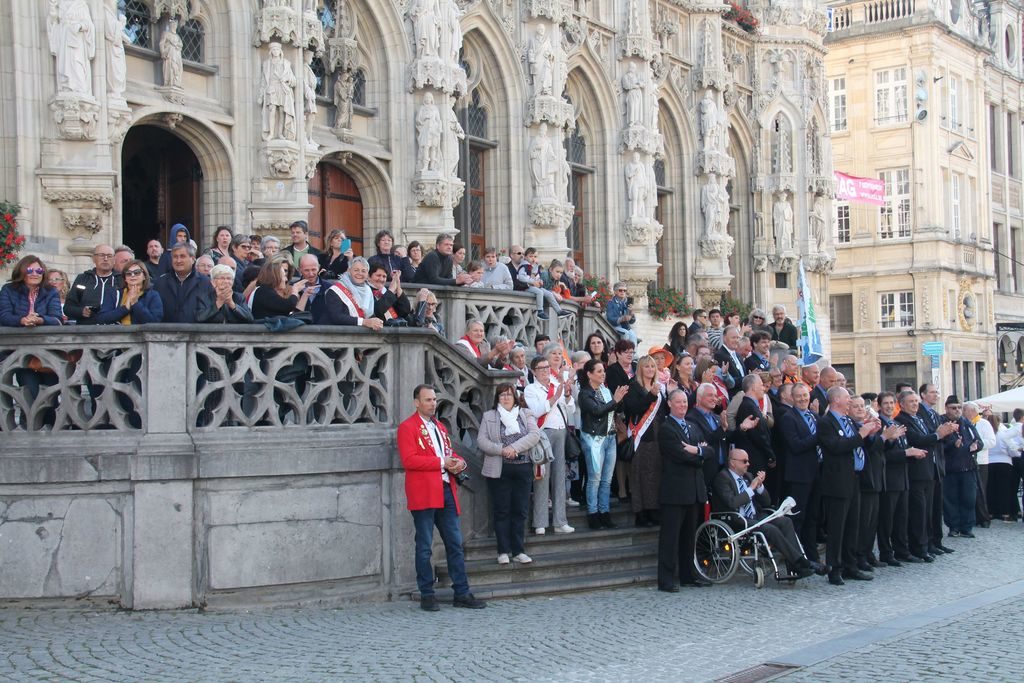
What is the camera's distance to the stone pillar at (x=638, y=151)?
2764 centimetres

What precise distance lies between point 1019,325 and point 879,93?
9.67m

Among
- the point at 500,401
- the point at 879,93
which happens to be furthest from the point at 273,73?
the point at 879,93

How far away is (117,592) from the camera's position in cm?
1077

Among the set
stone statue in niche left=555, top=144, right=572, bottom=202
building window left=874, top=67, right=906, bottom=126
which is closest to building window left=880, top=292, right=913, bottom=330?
building window left=874, top=67, right=906, bottom=126

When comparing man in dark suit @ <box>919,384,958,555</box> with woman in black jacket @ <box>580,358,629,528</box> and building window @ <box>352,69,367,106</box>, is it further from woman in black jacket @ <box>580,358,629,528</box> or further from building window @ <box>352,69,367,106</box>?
building window @ <box>352,69,367,106</box>

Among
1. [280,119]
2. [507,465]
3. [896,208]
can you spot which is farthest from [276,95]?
[896,208]

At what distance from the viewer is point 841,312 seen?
48.7m

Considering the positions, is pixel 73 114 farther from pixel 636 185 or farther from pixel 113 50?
pixel 636 185

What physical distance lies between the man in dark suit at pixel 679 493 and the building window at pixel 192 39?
9445mm

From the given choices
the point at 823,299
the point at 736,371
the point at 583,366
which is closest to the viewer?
the point at 583,366

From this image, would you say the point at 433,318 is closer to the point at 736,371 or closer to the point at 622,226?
the point at 736,371

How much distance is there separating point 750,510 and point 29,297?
6.76 metres

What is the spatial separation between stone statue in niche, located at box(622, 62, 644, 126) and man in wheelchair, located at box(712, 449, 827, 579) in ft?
50.4

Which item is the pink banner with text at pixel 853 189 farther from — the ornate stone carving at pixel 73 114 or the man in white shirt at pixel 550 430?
the man in white shirt at pixel 550 430
